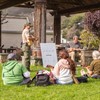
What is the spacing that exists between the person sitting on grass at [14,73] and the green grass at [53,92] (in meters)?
0.22

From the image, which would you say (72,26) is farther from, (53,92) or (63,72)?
(53,92)

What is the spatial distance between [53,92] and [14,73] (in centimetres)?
149

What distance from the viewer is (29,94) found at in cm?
889

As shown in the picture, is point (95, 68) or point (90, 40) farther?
point (90, 40)

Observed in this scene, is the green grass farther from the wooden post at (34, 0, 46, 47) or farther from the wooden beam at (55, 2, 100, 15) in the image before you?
the wooden beam at (55, 2, 100, 15)

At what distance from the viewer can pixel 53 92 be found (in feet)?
30.0

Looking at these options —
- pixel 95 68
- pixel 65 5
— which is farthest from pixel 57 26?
pixel 95 68

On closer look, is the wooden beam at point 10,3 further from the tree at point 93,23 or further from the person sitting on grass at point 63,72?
the tree at point 93,23

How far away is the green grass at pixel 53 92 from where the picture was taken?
27.7 feet

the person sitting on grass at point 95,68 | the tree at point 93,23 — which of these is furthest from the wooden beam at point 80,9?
the tree at point 93,23

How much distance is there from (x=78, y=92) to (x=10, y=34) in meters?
41.8

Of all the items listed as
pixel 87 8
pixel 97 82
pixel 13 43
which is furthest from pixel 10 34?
pixel 97 82

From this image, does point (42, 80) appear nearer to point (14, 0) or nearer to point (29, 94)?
point (29, 94)

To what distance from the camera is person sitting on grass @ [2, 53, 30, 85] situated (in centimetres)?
1025
